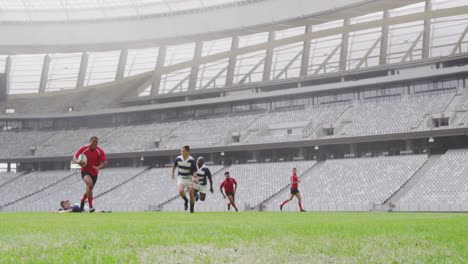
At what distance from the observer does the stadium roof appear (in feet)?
184

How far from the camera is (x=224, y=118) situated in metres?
56.5

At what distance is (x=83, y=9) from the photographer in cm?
5903

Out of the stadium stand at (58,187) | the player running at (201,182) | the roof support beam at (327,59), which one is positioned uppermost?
the roof support beam at (327,59)

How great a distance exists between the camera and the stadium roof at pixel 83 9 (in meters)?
56.2

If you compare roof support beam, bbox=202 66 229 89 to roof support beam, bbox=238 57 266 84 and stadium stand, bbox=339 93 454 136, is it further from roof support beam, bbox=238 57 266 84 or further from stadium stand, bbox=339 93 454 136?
stadium stand, bbox=339 93 454 136

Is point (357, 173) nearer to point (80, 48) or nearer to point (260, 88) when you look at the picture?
point (260, 88)

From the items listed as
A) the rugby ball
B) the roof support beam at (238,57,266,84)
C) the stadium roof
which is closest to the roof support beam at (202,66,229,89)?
the roof support beam at (238,57,266,84)

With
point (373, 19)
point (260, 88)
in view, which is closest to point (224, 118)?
point (260, 88)

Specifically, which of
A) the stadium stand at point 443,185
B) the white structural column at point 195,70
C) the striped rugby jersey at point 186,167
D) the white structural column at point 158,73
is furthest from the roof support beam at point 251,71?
the striped rugby jersey at point 186,167

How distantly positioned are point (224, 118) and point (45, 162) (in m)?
19.9

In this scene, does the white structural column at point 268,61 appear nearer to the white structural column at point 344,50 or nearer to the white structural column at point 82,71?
the white structural column at point 344,50

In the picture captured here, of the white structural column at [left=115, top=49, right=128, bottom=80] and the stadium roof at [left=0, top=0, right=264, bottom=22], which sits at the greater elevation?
the stadium roof at [left=0, top=0, right=264, bottom=22]

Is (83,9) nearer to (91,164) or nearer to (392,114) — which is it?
(392,114)

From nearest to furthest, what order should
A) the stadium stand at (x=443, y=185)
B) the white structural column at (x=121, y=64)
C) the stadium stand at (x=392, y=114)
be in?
the stadium stand at (x=443, y=185) < the stadium stand at (x=392, y=114) < the white structural column at (x=121, y=64)
